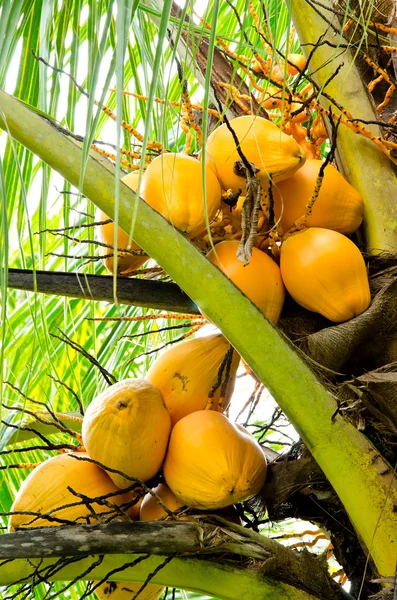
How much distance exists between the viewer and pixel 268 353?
85cm

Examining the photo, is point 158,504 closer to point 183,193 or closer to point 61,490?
point 61,490

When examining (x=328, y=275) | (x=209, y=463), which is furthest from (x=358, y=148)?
(x=209, y=463)

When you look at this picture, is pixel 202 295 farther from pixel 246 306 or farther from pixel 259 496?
pixel 259 496

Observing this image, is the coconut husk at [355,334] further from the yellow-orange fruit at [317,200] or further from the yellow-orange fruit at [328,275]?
the yellow-orange fruit at [317,200]

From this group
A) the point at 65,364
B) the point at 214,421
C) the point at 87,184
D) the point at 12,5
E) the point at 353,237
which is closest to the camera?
the point at 12,5

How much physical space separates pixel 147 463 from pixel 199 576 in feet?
0.51

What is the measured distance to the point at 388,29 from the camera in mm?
1123

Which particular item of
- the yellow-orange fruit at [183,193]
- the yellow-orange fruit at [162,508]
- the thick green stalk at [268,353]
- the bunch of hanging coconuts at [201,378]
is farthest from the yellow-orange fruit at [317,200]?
the yellow-orange fruit at [162,508]

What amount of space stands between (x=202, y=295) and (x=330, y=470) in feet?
0.87

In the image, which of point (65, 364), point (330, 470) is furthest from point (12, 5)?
point (65, 364)

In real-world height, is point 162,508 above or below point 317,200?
below

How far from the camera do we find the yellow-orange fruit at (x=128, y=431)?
3.05 ft

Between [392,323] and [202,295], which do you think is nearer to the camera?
[202,295]

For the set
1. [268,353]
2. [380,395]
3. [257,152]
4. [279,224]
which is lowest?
[380,395]
